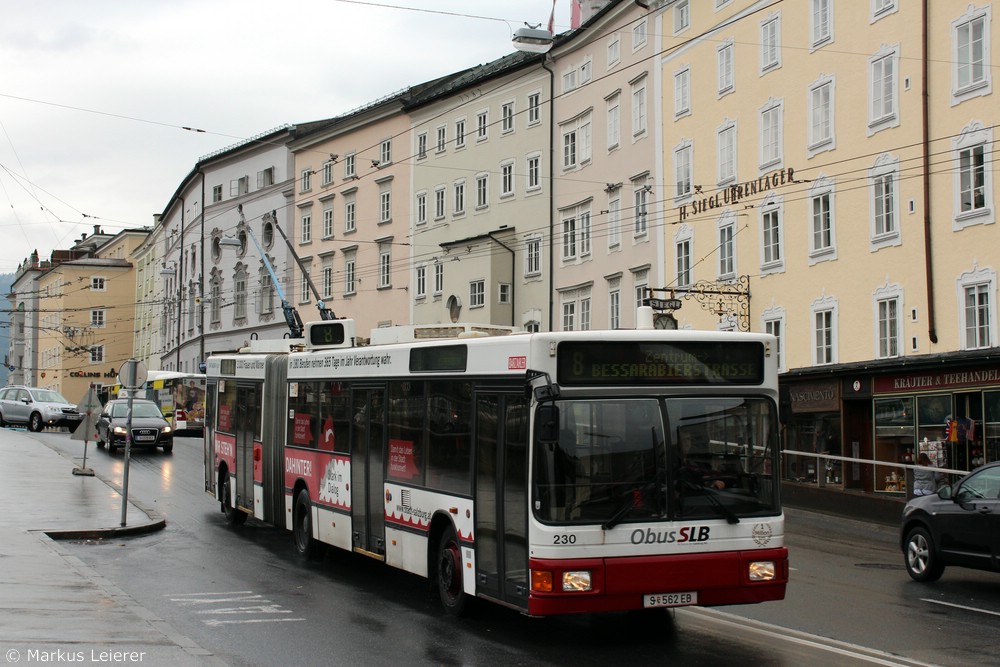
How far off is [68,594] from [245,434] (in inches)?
298

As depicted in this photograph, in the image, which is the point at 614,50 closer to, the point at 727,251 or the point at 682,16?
the point at 682,16

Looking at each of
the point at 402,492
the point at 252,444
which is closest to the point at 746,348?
the point at 402,492

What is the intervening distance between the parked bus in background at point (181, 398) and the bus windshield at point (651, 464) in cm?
4882

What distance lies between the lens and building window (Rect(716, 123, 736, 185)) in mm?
37438

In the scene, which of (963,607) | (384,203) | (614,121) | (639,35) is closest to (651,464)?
(963,607)

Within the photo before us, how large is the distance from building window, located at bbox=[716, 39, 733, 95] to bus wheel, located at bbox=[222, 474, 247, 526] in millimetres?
22455

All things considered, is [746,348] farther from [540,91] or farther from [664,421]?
[540,91]

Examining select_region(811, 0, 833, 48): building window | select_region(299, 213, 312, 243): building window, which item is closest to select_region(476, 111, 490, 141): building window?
select_region(299, 213, 312, 243): building window

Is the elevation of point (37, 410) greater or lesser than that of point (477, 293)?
lesser

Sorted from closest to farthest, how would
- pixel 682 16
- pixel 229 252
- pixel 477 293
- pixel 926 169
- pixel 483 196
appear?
pixel 926 169 → pixel 682 16 → pixel 477 293 → pixel 483 196 → pixel 229 252

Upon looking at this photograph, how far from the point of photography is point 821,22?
33438 millimetres

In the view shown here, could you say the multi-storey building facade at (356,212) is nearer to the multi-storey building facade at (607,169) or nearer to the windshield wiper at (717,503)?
the multi-storey building facade at (607,169)

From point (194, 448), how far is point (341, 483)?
28.1 m

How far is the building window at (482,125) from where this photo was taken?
54406mm
